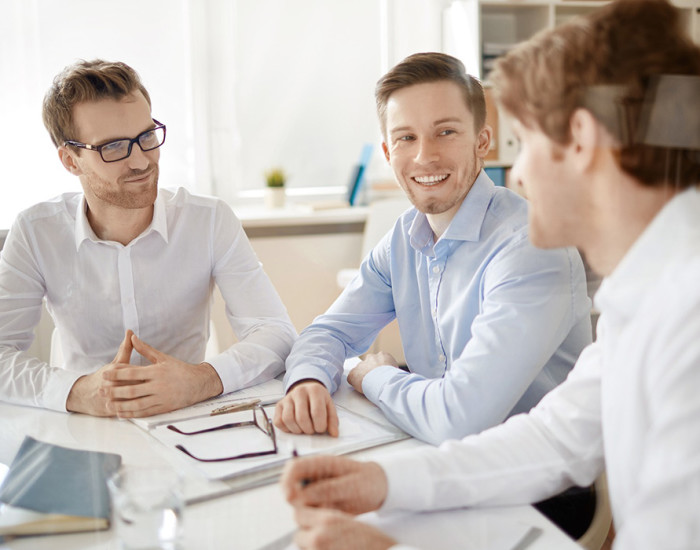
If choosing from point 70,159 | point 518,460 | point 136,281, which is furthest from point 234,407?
point 70,159

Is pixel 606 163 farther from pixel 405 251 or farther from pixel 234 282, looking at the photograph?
pixel 234 282

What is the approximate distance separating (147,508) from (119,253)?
3.09 ft

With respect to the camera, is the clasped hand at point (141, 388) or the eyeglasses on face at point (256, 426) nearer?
the eyeglasses on face at point (256, 426)

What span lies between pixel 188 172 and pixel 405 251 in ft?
5.03

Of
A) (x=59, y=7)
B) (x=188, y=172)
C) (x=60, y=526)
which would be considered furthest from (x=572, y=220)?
(x=59, y=7)

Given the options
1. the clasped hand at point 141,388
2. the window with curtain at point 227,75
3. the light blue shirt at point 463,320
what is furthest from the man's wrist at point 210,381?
the window with curtain at point 227,75

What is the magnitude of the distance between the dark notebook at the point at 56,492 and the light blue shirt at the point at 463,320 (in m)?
0.39

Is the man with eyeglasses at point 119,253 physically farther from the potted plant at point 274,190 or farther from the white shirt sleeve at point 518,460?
the potted plant at point 274,190

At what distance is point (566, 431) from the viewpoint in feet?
2.65

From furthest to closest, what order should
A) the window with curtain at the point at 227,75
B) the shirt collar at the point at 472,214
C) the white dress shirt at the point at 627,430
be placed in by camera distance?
the window with curtain at the point at 227,75 < the shirt collar at the point at 472,214 < the white dress shirt at the point at 627,430

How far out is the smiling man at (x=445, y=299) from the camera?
3.28 feet

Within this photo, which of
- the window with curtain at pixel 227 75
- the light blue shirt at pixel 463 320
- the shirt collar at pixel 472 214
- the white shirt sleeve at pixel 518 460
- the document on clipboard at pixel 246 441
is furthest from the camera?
the window with curtain at pixel 227 75

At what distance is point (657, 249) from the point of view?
2.06 feet

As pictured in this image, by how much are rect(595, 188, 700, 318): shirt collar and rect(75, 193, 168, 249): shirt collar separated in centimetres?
112
